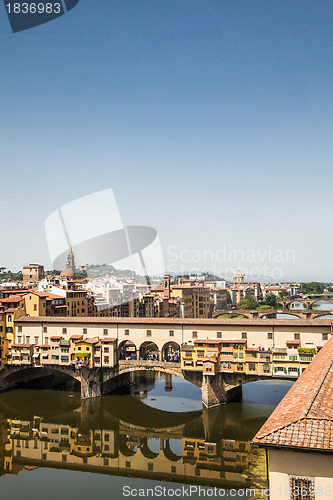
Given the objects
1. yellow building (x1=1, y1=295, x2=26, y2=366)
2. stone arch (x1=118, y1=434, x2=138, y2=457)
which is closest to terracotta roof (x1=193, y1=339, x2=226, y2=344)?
stone arch (x1=118, y1=434, x2=138, y2=457)

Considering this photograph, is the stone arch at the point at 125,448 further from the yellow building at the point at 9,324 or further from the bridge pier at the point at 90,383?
the yellow building at the point at 9,324

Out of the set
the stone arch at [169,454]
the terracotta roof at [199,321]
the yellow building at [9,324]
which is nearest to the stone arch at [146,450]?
the stone arch at [169,454]

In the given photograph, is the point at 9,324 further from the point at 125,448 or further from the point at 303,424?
the point at 303,424

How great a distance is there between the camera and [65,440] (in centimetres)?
1856

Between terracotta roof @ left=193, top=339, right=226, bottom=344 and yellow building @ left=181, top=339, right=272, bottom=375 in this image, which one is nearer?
yellow building @ left=181, top=339, right=272, bottom=375

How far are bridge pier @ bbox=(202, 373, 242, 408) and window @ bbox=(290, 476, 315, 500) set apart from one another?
14.7 metres

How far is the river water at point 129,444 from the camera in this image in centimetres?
1432

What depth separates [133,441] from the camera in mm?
18344

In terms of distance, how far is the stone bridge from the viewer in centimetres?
2152

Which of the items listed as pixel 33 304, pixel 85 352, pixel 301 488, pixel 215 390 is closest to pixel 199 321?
pixel 215 390

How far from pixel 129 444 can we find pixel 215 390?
5.50 m

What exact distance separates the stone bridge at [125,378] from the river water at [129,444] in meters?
0.64

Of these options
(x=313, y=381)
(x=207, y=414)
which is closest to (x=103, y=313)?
(x=207, y=414)

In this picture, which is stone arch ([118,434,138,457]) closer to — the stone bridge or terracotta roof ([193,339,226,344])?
the stone bridge
